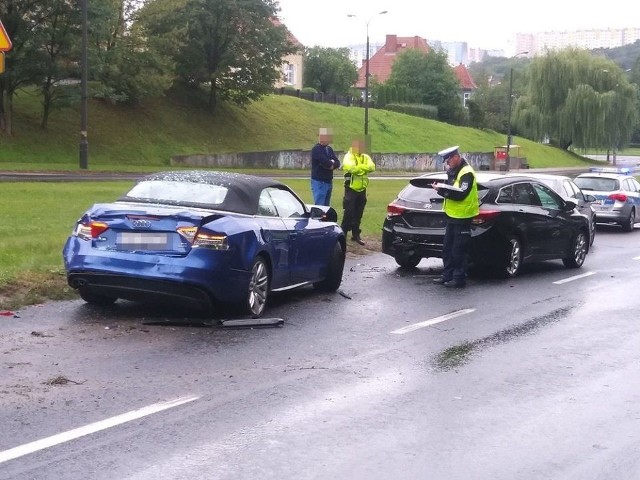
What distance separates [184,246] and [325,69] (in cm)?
9648

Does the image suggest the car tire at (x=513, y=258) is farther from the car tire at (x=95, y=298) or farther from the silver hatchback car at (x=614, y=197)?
the silver hatchback car at (x=614, y=197)

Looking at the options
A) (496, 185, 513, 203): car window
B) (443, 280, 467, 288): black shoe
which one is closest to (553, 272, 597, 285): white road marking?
(496, 185, 513, 203): car window

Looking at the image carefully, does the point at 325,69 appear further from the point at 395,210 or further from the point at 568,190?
the point at 395,210

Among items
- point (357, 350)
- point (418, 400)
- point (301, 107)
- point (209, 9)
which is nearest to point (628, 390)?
point (418, 400)

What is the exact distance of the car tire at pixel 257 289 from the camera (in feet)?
31.9

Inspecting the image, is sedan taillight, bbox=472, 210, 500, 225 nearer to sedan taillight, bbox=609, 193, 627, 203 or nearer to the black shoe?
the black shoe

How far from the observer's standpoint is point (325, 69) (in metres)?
104

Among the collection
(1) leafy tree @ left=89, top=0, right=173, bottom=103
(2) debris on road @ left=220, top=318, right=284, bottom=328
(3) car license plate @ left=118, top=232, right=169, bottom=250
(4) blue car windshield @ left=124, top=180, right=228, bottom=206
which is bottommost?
(2) debris on road @ left=220, top=318, right=284, bottom=328

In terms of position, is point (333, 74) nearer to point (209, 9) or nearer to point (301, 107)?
point (301, 107)

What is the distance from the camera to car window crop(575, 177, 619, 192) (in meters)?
25.9

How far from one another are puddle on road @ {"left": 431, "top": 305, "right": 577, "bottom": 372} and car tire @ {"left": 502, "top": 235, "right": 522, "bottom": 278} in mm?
2541

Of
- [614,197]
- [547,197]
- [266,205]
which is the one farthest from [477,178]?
[614,197]

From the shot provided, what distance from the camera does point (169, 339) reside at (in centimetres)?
870

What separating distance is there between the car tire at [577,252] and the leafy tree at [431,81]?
3249 inches
